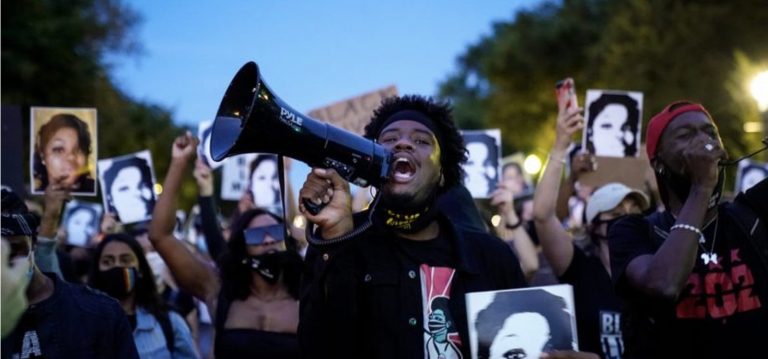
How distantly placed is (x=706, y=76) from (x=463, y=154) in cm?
2870

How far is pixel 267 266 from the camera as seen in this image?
600 cm

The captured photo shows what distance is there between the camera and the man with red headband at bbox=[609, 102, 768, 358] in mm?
3832

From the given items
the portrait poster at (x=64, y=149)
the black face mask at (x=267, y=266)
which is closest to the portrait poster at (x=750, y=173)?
the portrait poster at (x=64, y=149)

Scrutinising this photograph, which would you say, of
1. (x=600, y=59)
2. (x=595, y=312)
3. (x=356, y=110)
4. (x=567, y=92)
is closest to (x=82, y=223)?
(x=356, y=110)

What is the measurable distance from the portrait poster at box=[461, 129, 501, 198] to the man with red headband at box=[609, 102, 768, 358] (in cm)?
425

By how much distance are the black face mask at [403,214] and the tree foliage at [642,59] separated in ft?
69.2

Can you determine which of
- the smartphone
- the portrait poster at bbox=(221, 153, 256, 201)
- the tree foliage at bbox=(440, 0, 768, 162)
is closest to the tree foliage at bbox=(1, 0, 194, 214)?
the tree foliage at bbox=(440, 0, 768, 162)

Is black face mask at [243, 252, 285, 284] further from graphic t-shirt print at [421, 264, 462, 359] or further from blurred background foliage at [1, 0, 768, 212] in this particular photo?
blurred background foliage at [1, 0, 768, 212]

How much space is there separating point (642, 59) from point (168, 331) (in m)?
29.7

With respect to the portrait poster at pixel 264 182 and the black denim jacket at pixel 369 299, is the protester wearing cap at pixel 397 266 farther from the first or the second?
the portrait poster at pixel 264 182

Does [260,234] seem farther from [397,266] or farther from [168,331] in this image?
[397,266]

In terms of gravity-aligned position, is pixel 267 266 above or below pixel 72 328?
above

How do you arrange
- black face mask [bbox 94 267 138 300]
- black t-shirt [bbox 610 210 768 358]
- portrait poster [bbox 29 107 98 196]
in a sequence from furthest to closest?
portrait poster [bbox 29 107 98 196], black face mask [bbox 94 267 138 300], black t-shirt [bbox 610 210 768 358]

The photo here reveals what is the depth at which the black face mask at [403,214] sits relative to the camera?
409cm
